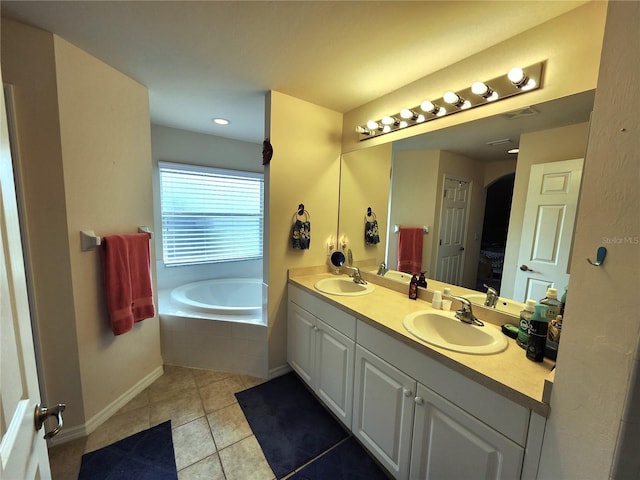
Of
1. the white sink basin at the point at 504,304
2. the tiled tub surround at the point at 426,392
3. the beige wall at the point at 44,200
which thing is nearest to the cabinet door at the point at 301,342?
the tiled tub surround at the point at 426,392

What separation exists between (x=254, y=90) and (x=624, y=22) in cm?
182

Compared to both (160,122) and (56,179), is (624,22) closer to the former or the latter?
(56,179)

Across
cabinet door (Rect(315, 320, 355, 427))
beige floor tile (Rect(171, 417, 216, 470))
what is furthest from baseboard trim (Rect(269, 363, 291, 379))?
beige floor tile (Rect(171, 417, 216, 470))

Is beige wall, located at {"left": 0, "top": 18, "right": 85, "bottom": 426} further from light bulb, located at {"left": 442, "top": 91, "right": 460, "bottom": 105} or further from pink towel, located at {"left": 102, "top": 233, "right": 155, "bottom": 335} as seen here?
light bulb, located at {"left": 442, "top": 91, "right": 460, "bottom": 105}

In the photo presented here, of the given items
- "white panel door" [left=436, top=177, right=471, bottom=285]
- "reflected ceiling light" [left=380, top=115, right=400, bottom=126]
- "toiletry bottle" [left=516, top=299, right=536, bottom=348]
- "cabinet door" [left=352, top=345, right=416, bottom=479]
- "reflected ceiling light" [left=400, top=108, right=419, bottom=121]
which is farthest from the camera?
"reflected ceiling light" [left=380, top=115, right=400, bottom=126]

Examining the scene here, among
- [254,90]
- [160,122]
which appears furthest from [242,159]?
[254,90]

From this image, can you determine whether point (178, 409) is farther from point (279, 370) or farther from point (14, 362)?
point (14, 362)

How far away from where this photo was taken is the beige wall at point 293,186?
1.98 m

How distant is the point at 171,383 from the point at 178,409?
33 centimetres

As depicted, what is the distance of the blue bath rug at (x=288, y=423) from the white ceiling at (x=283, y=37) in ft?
7.40

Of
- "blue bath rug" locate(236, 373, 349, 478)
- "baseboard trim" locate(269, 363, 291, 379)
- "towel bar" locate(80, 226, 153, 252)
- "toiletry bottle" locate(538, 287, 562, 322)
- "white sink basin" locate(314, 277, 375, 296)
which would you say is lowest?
"blue bath rug" locate(236, 373, 349, 478)

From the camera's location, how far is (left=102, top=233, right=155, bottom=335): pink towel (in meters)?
1.63

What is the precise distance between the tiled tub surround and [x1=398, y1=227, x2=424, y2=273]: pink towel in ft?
0.55

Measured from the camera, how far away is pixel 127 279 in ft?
5.60
